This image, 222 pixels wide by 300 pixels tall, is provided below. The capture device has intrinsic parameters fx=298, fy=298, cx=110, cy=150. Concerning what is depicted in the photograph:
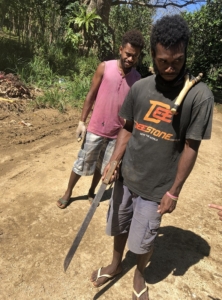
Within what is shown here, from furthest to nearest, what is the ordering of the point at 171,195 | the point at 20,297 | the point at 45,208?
the point at 45,208
the point at 20,297
the point at 171,195

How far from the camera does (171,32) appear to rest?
61.8 inches

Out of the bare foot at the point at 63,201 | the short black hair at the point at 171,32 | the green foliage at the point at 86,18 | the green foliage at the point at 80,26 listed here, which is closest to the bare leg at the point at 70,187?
the bare foot at the point at 63,201

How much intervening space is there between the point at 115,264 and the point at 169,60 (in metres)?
1.62

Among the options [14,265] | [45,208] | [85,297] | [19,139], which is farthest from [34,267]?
[19,139]

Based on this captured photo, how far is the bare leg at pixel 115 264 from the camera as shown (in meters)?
2.30

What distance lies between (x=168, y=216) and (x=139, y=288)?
1.25 meters

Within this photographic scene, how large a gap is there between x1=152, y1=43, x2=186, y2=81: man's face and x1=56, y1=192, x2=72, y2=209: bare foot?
1.97 meters

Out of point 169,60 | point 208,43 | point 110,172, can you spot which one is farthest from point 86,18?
point 169,60

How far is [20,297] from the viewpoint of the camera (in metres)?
2.17

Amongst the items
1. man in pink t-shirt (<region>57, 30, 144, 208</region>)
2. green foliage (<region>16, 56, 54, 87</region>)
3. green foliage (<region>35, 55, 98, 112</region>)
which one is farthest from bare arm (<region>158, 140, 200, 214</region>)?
green foliage (<region>16, 56, 54, 87</region>)

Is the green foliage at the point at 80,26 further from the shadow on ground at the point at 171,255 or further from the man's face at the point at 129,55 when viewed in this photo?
the shadow on ground at the point at 171,255

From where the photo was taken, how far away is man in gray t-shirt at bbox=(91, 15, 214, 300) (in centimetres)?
163

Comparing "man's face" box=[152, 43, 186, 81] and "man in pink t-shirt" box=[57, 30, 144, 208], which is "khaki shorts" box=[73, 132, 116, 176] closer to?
"man in pink t-shirt" box=[57, 30, 144, 208]

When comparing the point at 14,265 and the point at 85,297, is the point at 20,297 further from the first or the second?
the point at 85,297
